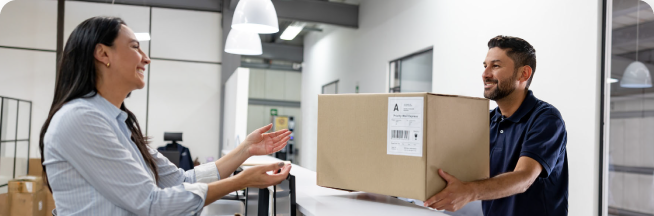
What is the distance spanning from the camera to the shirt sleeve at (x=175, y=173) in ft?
4.35

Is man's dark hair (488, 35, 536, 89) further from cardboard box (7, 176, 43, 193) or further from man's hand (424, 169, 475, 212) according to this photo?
cardboard box (7, 176, 43, 193)

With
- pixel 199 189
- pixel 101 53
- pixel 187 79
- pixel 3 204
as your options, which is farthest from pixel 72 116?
pixel 187 79

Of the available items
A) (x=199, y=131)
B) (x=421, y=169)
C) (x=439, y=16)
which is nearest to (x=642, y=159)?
(x=421, y=169)

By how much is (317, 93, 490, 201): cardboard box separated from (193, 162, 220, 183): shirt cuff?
1.26 ft

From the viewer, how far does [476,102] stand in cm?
120

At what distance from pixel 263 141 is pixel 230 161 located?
0.13 meters

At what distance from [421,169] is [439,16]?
3.53 meters

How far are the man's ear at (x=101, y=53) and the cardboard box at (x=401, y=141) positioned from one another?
60cm

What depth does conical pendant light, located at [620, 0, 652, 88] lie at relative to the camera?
2.42 m

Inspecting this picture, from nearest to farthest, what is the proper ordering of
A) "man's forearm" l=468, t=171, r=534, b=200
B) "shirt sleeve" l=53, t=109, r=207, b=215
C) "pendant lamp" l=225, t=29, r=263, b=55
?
"shirt sleeve" l=53, t=109, r=207, b=215, "man's forearm" l=468, t=171, r=534, b=200, "pendant lamp" l=225, t=29, r=263, b=55

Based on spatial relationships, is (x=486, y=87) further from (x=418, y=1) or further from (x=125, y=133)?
(x=418, y=1)

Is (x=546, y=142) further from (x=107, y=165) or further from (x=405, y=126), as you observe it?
(x=107, y=165)

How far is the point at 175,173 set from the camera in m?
1.36

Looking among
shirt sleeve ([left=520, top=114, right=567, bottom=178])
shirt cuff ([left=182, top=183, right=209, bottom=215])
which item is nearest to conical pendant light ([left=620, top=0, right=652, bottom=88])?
shirt sleeve ([left=520, top=114, right=567, bottom=178])
